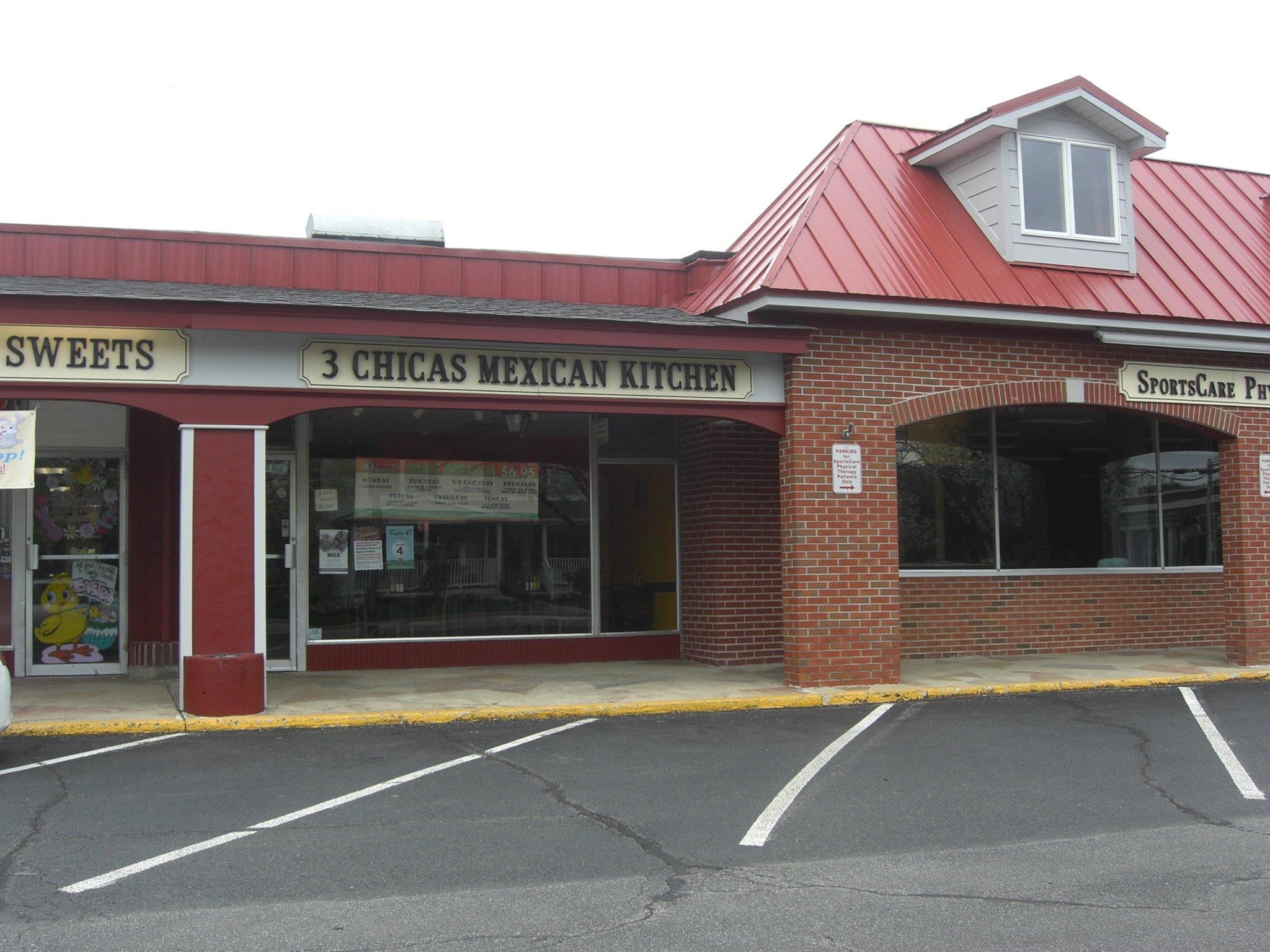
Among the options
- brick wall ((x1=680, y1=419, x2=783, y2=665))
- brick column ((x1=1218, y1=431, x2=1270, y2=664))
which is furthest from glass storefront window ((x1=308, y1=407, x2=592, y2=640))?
brick column ((x1=1218, y1=431, x2=1270, y2=664))

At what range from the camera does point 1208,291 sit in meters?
13.9

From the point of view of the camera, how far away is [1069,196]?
13.8 m

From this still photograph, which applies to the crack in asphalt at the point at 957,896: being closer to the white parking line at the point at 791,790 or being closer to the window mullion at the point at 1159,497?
the white parking line at the point at 791,790

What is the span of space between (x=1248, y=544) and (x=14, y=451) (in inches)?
511

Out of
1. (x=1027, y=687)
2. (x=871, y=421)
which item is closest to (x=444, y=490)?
(x=871, y=421)

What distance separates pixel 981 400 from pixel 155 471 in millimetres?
8816

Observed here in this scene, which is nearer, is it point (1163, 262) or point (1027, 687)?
point (1027, 687)

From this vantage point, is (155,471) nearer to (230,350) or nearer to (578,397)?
(230,350)

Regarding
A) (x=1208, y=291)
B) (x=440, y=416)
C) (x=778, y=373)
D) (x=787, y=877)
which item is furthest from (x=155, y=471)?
(x=1208, y=291)

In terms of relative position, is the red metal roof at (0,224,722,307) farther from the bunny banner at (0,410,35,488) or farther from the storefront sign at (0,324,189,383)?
the bunny banner at (0,410,35,488)

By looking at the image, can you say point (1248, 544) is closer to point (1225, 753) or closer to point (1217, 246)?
point (1217, 246)

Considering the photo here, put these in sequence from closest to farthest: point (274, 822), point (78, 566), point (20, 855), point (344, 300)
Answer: point (20, 855) → point (274, 822) → point (344, 300) → point (78, 566)

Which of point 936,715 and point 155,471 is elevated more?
point 155,471

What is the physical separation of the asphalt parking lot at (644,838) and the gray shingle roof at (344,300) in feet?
11.7
